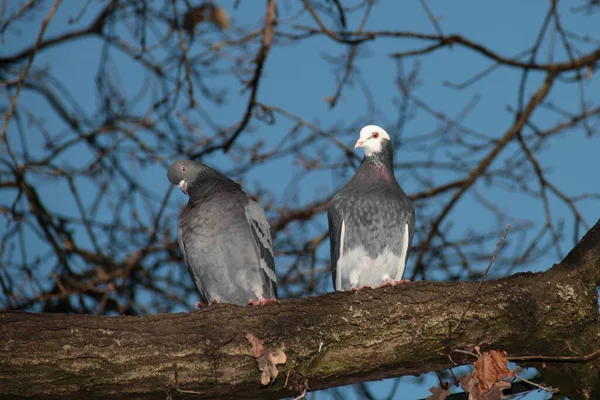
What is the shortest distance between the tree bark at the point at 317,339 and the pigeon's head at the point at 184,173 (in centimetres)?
234

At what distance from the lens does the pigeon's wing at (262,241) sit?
19.4 feet

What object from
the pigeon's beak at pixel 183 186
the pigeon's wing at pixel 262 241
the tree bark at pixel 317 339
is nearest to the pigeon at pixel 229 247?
the pigeon's wing at pixel 262 241

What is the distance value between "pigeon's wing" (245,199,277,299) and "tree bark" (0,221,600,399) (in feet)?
5.07

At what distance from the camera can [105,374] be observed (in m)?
3.96

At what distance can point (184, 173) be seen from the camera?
6.56m

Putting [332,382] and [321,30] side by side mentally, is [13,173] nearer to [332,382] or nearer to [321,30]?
[321,30]

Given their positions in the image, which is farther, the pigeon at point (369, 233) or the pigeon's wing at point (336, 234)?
the pigeon's wing at point (336, 234)

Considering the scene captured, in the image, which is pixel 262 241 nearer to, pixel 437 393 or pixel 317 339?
pixel 317 339

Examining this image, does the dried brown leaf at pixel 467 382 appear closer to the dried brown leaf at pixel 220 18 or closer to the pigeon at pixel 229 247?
the pigeon at pixel 229 247

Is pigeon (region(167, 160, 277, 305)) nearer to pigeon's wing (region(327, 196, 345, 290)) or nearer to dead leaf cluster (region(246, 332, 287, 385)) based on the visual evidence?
pigeon's wing (region(327, 196, 345, 290))

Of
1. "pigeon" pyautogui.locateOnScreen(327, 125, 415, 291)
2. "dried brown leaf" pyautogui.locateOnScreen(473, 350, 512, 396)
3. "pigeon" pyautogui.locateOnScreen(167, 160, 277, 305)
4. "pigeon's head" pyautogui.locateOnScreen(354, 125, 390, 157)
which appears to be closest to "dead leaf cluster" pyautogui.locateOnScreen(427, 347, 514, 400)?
"dried brown leaf" pyautogui.locateOnScreen(473, 350, 512, 396)

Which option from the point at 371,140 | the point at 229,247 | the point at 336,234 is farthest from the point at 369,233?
the point at 229,247

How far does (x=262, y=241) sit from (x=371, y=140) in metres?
1.31

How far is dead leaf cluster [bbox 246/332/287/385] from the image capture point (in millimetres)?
4070
